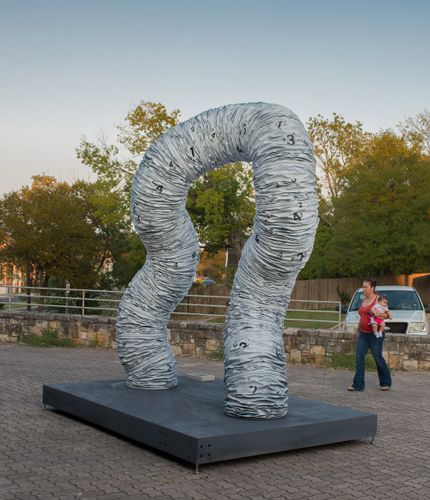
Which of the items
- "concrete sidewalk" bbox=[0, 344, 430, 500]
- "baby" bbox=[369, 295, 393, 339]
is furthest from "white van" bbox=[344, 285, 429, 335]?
"concrete sidewalk" bbox=[0, 344, 430, 500]

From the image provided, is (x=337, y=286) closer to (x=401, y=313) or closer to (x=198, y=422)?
(x=401, y=313)

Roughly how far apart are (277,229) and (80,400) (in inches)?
118

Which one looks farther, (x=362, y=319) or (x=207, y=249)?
(x=207, y=249)

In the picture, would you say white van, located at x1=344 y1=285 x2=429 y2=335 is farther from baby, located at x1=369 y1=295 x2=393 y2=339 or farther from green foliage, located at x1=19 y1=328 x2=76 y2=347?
green foliage, located at x1=19 y1=328 x2=76 y2=347

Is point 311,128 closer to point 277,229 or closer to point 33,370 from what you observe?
point 33,370

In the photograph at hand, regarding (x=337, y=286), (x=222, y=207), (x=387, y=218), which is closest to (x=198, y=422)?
(x=222, y=207)

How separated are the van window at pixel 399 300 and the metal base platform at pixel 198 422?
22.4 feet

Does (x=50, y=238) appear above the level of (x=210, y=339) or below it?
above

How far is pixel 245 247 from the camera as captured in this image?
7328mm

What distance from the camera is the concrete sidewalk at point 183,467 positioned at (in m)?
5.42

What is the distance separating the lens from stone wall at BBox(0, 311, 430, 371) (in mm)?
13188

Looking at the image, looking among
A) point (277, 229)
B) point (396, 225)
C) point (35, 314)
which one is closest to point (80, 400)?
point (277, 229)

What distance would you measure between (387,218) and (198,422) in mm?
25492

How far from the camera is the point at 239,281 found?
24.1ft
